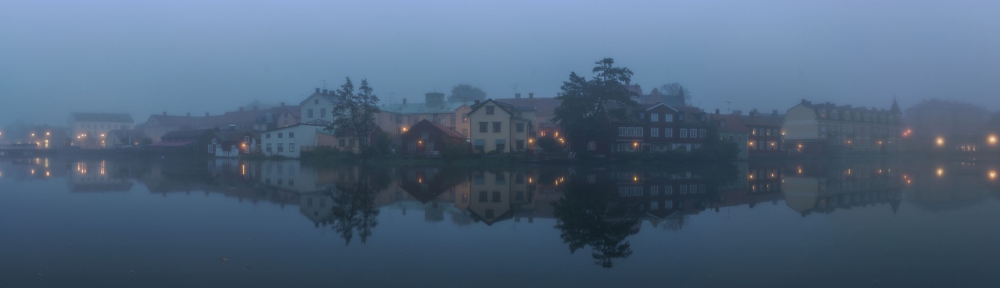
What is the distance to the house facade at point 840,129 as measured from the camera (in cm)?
7225

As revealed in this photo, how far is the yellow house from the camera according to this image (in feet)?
169

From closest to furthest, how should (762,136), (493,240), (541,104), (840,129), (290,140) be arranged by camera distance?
(493,240) < (290,140) < (762,136) < (541,104) < (840,129)

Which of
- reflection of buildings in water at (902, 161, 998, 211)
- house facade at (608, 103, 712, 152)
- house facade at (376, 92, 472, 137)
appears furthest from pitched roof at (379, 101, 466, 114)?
reflection of buildings in water at (902, 161, 998, 211)

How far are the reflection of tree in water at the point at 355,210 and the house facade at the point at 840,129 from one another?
61857 millimetres

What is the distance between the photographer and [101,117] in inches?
4633

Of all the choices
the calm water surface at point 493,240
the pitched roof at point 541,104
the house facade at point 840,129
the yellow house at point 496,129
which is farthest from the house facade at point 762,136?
the calm water surface at point 493,240

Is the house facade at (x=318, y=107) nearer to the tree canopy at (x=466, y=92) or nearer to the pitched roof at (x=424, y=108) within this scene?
the pitched roof at (x=424, y=108)

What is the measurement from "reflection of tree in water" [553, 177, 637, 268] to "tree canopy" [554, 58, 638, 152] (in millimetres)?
27281

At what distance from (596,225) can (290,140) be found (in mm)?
48906

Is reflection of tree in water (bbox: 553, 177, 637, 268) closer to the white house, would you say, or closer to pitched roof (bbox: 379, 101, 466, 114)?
the white house

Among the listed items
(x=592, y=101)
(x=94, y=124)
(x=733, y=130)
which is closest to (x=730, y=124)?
(x=733, y=130)

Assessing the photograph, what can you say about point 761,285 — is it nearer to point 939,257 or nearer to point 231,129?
point 939,257

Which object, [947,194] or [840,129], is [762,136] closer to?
[840,129]

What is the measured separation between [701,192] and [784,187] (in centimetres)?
523
